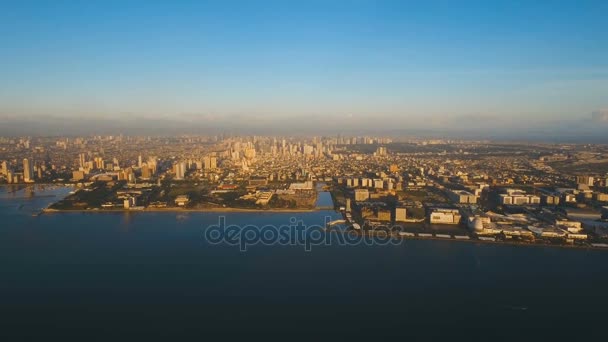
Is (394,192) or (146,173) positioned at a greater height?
(146,173)

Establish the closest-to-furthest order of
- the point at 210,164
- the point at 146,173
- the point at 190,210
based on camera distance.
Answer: the point at 190,210 < the point at 146,173 < the point at 210,164

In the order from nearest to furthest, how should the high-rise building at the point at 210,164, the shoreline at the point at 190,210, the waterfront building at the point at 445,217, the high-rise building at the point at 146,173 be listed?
the waterfront building at the point at 445,217
the shoreline at the point at 190,210
the high-rise building at the point at 146,173
the high-rise building at the point at 210,164

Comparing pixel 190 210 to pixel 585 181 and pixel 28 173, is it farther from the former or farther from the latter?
pixel 585 181

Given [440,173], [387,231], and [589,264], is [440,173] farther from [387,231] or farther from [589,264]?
[589,264]

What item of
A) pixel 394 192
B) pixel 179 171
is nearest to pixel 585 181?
pixel 394 192

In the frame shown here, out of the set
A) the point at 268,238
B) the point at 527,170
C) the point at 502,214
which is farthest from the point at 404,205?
the point at 527,170

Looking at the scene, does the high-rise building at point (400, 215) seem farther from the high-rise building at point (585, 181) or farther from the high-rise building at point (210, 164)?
the high-rise building at point (210, 164)

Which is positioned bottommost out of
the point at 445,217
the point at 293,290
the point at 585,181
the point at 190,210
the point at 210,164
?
the point at 293,290

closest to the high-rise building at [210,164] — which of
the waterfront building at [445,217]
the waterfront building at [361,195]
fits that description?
the waterfront building at [361,195]

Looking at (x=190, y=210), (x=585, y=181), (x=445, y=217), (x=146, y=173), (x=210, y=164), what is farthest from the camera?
(x=210, y=164)

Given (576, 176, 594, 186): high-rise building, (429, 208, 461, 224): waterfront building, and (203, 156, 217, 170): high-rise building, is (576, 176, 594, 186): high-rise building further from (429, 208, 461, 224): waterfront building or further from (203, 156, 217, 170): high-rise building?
(203, 156, 217, 170): high-rise building
